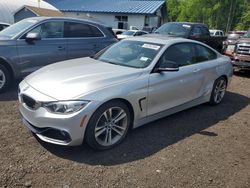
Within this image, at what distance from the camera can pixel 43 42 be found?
267 inches

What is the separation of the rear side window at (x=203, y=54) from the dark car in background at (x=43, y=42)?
10.1 ft

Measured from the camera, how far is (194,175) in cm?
358

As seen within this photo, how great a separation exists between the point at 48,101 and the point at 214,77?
3.72 m

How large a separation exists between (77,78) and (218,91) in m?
3.63

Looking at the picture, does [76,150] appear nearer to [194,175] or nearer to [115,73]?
[115,73]

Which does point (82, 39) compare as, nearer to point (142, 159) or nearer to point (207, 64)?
point (207, 64)

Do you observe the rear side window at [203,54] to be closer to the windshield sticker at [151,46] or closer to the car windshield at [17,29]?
the windshield sticker at [151,46]

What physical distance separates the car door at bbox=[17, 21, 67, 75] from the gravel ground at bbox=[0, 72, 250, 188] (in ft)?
5.53

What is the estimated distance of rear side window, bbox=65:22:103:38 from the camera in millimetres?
7340

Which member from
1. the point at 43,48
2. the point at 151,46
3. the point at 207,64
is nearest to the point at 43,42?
the point at 43,48

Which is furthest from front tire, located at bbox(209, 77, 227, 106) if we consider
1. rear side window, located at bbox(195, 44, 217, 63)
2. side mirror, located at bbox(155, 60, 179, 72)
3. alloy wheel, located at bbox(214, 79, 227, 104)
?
side mirror, located at bbox(155, 60, 179, 72)

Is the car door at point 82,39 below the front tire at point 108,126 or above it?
above

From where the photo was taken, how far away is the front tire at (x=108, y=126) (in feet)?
12.1

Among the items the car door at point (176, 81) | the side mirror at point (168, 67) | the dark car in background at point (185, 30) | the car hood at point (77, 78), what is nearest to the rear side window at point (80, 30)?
the car hood at point (77, 78)
